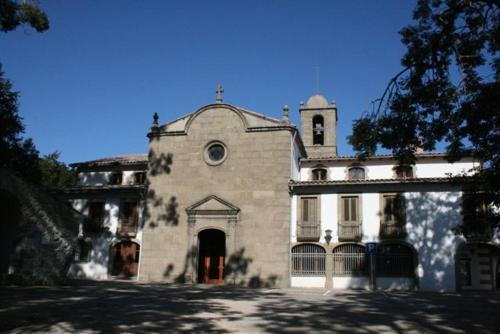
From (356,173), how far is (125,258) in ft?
48.3

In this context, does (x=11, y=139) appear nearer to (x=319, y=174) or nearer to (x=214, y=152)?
(x=214, y=152)

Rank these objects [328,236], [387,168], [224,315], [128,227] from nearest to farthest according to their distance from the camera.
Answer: [224,315] < [328,236] < [387,168] < [128,227]

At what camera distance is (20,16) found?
45.8 ft

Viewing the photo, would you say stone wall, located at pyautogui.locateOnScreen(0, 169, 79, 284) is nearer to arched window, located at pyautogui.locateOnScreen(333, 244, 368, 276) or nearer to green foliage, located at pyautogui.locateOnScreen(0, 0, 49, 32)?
green foliage, located at pyautogui.locateOnScreen(0, 0, 49, 32)

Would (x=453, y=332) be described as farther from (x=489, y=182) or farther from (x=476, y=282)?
(x=476, y=282)

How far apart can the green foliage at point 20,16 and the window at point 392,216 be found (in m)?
18.2

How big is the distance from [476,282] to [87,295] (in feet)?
70.3

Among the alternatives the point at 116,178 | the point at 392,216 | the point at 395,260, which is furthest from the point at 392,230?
the point at 116,178

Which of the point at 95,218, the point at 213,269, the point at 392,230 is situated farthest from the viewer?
the point at 95,218

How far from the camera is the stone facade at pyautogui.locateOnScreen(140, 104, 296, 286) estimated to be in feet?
Answer: 81.5

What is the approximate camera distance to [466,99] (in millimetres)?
12664

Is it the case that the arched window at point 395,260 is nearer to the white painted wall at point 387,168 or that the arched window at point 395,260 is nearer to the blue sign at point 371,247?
the blue sign at point 371,247

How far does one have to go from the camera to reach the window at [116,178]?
31.2m

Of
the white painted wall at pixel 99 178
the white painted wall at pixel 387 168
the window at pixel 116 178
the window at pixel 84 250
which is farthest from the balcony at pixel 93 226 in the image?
the white painted wall at pixel 387 168
